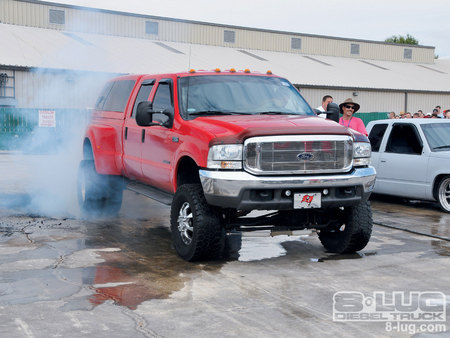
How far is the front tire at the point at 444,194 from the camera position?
35.8ft

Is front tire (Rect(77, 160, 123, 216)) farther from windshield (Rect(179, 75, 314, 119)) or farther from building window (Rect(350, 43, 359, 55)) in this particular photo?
building window (Rect(350, 43, 359, 55))

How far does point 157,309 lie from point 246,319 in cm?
75

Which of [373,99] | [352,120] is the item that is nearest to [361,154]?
[352,120]

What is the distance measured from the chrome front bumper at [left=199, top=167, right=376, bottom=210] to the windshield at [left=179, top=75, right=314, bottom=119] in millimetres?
1207

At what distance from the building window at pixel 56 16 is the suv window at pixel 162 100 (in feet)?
103

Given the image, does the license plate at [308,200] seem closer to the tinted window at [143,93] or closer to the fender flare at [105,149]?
the tinted window at [143,93]

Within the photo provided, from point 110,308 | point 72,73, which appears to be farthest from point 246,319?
point 72,73

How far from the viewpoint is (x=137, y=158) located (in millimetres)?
8539

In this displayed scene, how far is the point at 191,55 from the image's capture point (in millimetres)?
39781

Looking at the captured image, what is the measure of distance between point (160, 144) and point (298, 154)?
2006 mm

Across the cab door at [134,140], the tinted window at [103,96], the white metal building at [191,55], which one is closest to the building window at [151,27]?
the white metal building at [191,55]

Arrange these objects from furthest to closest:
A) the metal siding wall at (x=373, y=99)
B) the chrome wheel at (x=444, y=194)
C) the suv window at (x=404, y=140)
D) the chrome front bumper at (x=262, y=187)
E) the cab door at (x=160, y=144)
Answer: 1. the metal siding wall at (x=373, y=99)
2. the suv window at (x=404, y=140)
3. the chrome wheel at (x=444, y=194)
4. the cab door at (x=160, y=144)
5. the chrome front bumper at (x=262, y=187)

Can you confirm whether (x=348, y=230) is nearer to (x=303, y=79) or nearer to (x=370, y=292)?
(x=370, y=292)

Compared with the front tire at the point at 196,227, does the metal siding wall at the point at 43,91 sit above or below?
above
